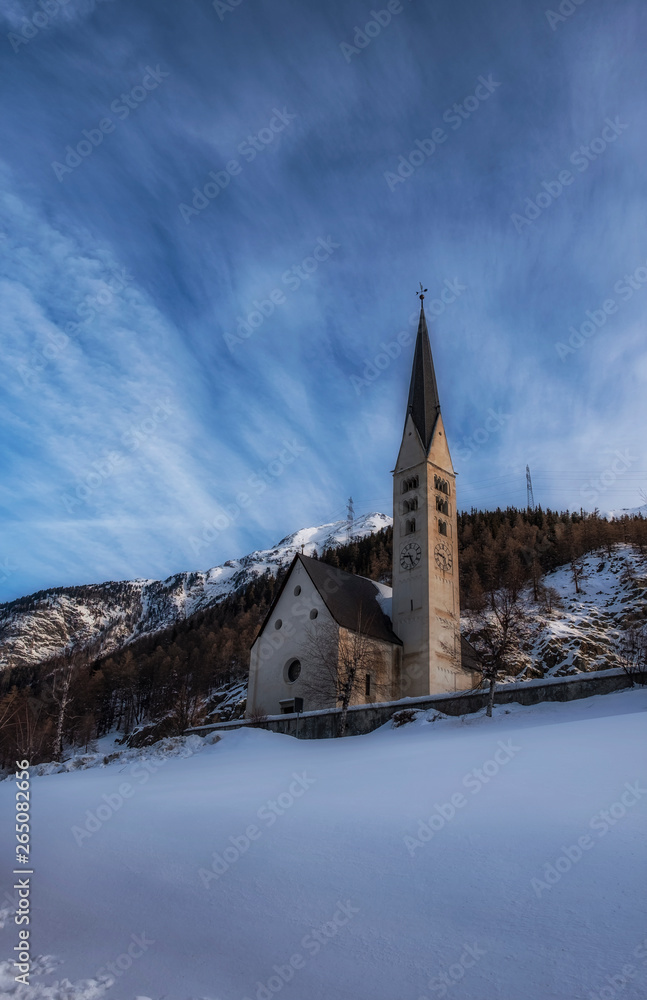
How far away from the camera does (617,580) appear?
8650cm

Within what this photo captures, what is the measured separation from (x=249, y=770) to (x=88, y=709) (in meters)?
77.0

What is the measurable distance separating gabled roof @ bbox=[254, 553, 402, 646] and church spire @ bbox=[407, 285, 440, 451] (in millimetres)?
11946

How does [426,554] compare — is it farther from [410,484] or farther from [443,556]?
[410,484]

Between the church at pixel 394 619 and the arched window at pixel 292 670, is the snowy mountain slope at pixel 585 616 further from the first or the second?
the arched window at pixel 292 670

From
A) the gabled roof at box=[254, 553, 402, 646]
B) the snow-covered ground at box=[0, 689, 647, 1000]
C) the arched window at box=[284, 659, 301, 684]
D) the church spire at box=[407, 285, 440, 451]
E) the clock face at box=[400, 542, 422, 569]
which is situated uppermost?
the church spire at box=[407, 285, 440, 451]

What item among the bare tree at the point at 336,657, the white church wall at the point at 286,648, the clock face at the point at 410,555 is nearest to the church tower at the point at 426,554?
the clock face at the point at 410,555

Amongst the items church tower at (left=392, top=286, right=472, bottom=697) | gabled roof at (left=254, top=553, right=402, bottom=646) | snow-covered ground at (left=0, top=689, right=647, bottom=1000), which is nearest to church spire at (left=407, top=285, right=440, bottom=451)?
church tower at (left=392, top=286, right=472, bottom=697)

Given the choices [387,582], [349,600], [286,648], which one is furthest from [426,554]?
[387,582]

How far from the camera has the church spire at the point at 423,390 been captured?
4959 centimetres

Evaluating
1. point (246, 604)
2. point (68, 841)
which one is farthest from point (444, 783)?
point (246, 604)

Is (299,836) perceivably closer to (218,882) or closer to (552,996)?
(218,882)

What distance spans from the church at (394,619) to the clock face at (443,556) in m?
0.08

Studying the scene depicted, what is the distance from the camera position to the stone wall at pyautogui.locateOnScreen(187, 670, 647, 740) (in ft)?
70.3

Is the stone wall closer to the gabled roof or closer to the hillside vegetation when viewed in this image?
the gabled roof
